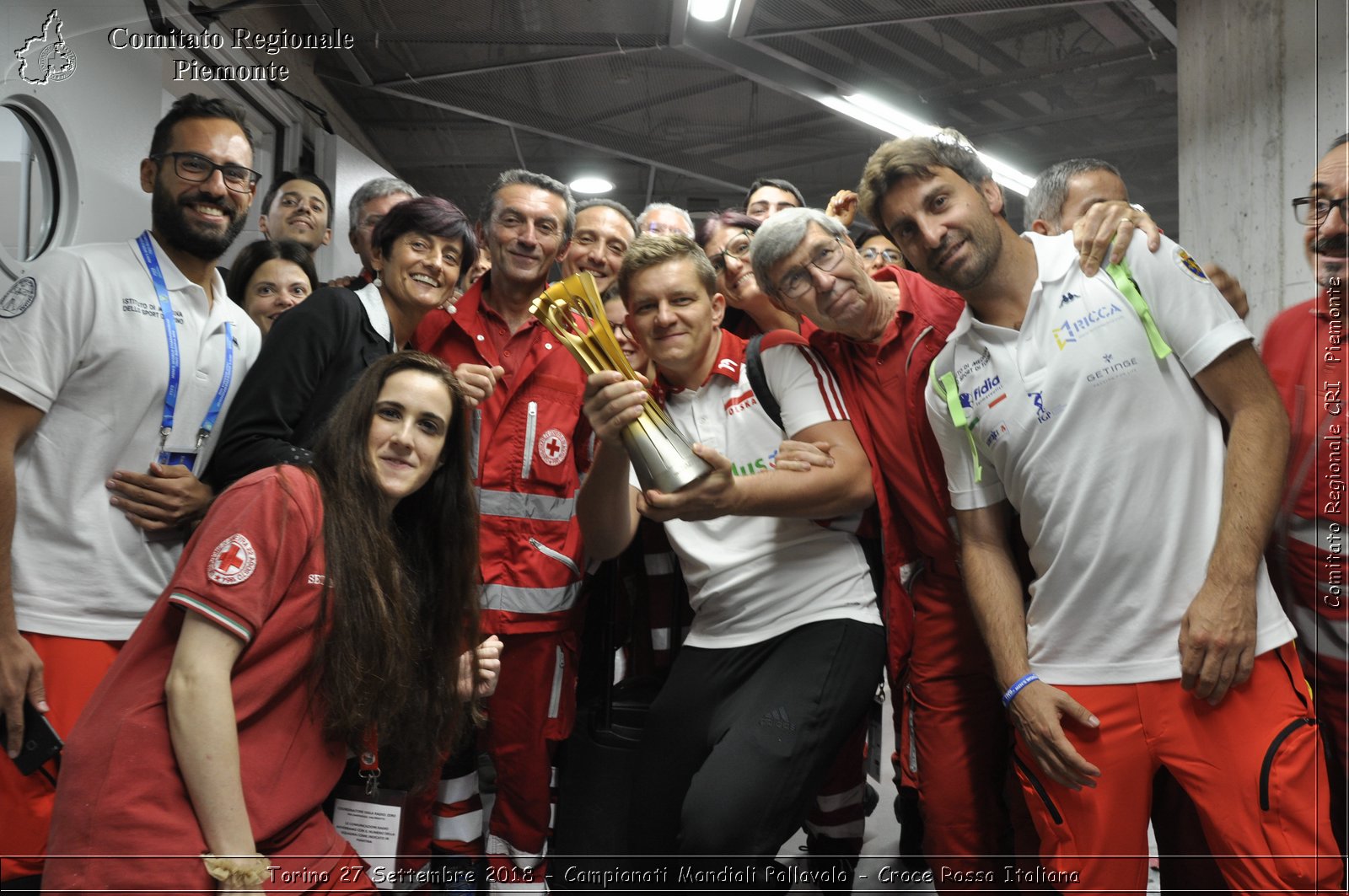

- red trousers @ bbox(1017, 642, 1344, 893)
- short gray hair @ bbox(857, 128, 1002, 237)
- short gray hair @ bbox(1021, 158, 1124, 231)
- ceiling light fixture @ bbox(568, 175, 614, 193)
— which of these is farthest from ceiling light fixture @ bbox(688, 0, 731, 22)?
red trousers @ bbox(1017, 642, 1344, 893)

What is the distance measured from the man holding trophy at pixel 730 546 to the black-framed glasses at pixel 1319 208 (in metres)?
1.11

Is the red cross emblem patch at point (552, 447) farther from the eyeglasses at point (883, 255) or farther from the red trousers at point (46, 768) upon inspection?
the eyeglasses at point (883, 255)

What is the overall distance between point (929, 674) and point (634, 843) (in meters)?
0.96

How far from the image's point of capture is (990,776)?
2.20m

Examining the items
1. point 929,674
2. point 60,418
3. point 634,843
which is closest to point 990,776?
point 929,674

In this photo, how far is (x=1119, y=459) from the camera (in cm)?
168

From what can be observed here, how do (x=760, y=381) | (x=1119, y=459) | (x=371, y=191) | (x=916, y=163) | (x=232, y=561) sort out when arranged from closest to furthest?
(x=232, y=561)
(x=1119, y=459)
(x=916, y=163)
(x=760, y=381)
(x=371, y=191)

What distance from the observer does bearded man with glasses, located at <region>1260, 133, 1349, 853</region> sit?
166 centimetres

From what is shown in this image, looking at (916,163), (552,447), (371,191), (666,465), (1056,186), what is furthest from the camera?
(371,191)

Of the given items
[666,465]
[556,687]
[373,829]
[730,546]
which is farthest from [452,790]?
[666,465]

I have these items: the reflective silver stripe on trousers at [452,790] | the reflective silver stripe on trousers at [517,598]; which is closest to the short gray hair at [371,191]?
the reflective silver stripe on trousers at [517,598]

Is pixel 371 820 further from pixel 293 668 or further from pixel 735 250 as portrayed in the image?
pixel 735 250

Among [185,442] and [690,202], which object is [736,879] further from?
[690,202]

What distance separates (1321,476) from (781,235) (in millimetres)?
1395
